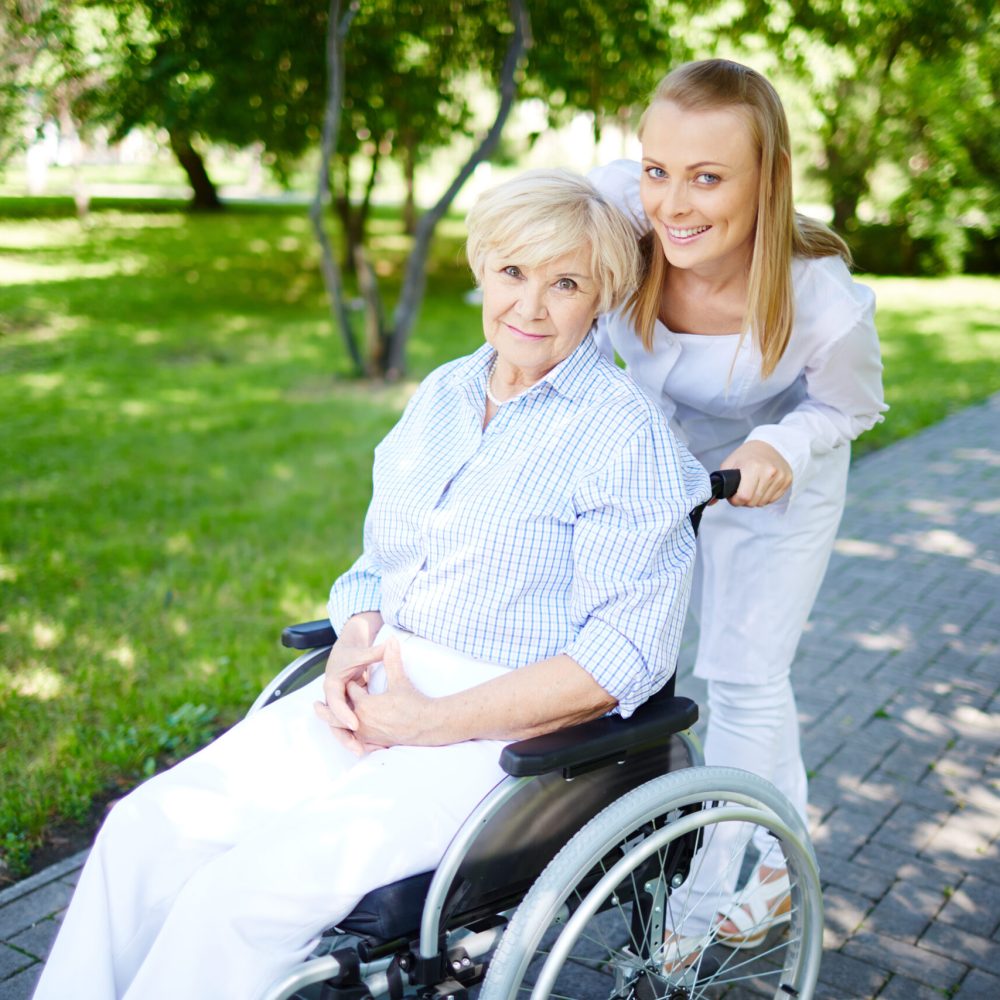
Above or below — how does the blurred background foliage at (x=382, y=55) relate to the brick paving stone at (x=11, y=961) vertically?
above

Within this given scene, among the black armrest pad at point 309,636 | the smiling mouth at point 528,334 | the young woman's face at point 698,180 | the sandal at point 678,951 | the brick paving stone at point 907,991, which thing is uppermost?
the young woman's face at point 698,180

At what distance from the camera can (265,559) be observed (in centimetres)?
514

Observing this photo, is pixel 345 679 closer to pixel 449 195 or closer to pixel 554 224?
pixel 554 224

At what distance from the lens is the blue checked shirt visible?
6.36 feet

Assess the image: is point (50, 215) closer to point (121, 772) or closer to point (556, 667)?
point (121, 772)

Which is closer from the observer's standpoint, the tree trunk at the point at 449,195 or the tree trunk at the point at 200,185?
the tree trunk at the point at 449,195

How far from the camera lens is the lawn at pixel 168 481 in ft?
11.9

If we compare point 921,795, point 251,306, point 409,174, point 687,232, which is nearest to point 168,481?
point 921,795

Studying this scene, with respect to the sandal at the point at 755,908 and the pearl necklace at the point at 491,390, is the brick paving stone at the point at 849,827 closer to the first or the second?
the sandal at the point at 755,908

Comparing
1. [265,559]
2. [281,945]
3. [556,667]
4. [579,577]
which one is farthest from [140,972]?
[265,559]

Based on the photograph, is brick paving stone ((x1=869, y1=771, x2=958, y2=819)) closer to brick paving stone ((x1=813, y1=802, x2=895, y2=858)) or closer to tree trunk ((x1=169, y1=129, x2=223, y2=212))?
brick paving stone ((x1=813, y1=802, x2=895, y2=858))

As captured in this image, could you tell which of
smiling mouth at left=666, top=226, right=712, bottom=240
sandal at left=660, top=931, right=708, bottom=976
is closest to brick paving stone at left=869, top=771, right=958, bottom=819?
sandal at left=660, top=931, right=708, bottom=976

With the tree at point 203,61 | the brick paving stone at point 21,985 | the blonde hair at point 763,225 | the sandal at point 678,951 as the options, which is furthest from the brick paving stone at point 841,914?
the tree at point 203,61

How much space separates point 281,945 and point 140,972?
22cm
